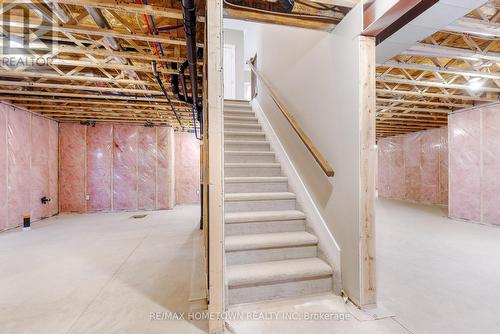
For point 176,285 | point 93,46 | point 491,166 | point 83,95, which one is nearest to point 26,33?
point 93,46

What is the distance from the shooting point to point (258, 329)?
1.62 meters

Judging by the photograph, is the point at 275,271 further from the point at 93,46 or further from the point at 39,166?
the point at 39,166

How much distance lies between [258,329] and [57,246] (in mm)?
3494

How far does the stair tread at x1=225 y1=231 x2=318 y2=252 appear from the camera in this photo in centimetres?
211

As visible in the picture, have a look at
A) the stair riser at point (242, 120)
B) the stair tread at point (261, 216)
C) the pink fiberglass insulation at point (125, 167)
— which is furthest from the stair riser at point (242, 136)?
the pink fiberglass insulation at point (125, 167)

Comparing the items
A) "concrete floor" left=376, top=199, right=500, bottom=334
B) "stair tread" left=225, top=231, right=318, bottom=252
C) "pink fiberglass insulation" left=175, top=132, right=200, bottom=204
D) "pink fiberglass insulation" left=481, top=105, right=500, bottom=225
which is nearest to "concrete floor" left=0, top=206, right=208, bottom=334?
"stair tread" left=225, top=231, right=318, bottom=252

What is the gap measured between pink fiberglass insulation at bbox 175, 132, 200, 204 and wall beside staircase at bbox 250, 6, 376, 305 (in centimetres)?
533

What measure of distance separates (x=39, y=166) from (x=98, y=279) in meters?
4.49

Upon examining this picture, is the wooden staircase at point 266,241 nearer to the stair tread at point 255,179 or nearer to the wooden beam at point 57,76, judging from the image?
the stair tread at point 255,179

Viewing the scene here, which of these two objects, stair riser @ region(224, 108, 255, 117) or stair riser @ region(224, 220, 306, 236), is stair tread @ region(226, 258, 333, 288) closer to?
stair riser @ region(224, 220, 306, 236)

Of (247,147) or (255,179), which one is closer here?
(255,179)

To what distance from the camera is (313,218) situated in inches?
95.0

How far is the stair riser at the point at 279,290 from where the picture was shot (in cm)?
188

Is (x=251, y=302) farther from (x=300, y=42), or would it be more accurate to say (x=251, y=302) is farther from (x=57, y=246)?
(x=57, y=246)
